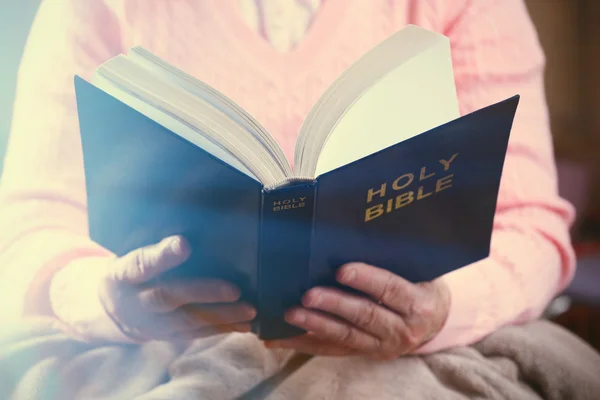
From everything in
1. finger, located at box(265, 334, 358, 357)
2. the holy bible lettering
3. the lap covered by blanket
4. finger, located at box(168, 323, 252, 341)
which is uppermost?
the holy bible lettering

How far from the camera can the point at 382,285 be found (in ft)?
1.96

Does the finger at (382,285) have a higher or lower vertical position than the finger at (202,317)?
higher

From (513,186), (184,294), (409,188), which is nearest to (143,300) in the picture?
(184,294)

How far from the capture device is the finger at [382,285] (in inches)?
22.4

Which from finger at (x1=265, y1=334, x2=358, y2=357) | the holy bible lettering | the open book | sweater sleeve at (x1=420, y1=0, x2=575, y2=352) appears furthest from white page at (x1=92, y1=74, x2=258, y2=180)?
sweater sleeve at (x1=420, y1=0, x2=575, y2=352)

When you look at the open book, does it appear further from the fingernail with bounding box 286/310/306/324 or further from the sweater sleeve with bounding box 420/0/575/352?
the sweater sleeve with bounding box 420/0/575/352

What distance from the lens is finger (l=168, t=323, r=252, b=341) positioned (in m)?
0.62

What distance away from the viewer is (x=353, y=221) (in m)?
0.53

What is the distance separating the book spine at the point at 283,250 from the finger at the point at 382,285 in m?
0.05

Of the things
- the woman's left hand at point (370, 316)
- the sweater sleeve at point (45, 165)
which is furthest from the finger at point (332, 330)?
the sweater sleeve at point (45, 165)

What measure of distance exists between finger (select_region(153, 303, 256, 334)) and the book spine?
0.02 m

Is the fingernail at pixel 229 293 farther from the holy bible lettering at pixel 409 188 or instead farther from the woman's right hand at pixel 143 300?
the holy bible lettering at pixel 409 188

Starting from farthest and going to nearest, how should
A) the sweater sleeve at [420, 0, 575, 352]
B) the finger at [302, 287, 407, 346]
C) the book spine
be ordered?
the sweater sleeve at [420, 0, 575, 352] < the finger at [302, 287, 407, 346] < the book spine

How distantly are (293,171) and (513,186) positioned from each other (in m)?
0.43
